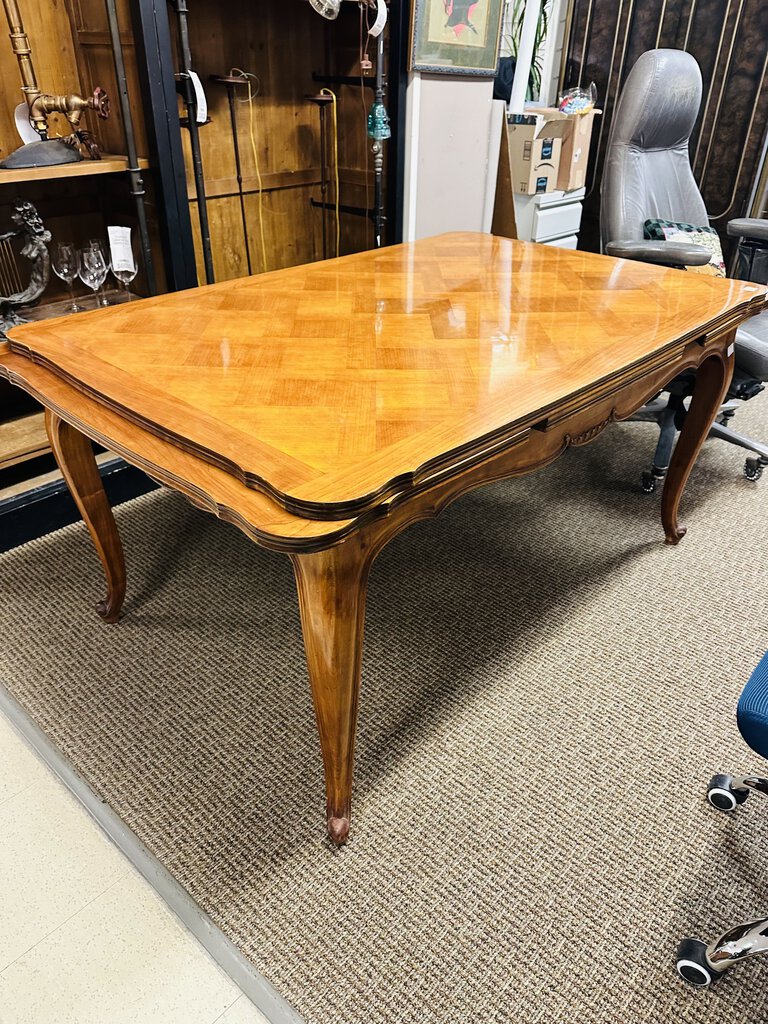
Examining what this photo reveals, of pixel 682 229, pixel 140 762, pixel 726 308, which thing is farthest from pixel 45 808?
pixel 682 229

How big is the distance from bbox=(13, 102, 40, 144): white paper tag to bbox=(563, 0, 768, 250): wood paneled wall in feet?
10.1

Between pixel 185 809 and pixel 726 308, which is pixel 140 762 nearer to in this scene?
pixel 185 809

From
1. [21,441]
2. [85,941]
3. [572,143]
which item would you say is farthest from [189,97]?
[572,143]

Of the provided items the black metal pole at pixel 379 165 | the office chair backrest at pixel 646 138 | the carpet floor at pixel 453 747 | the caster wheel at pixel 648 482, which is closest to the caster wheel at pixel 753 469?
the carpet floor at pixel 453 747

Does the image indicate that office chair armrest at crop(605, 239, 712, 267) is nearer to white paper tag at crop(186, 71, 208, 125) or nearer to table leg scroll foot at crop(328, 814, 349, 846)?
white paper tag at crop(186, 71, 208, 125)

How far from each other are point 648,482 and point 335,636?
5.27 ft

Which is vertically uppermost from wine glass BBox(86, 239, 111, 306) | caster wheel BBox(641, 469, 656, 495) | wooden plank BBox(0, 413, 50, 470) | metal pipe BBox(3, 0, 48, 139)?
metal pipe BBox(3, 0, 48, 139)

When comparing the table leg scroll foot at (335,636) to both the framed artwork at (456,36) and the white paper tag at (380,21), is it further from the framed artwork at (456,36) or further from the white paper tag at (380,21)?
the framed artwork at (456,36)

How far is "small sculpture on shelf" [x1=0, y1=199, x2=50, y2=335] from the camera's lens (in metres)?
1.97

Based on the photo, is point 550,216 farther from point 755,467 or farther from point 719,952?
point 719,952

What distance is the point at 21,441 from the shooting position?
204cm

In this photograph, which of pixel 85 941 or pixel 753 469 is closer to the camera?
pixel 85 941

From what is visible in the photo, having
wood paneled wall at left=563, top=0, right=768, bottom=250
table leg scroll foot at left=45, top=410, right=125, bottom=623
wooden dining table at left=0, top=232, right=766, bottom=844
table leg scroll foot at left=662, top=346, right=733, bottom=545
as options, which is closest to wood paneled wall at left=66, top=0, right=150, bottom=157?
wooden dining table at left=0, top=232, right=766, bottom=844

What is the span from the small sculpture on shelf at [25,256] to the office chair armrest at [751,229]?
219 cm
